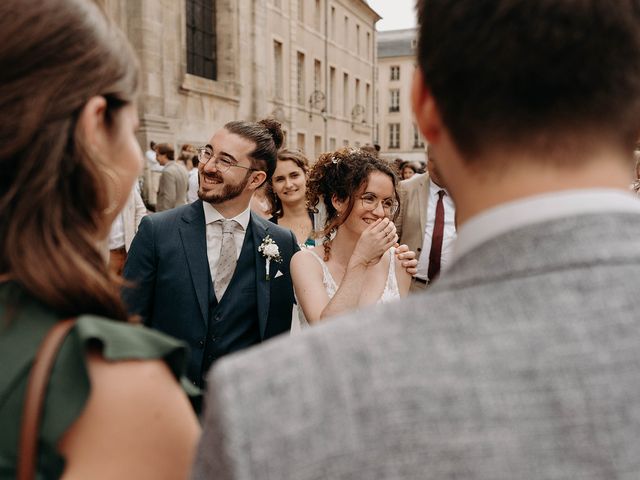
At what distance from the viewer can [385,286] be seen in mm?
4000

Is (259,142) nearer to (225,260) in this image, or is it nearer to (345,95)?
(225,260)

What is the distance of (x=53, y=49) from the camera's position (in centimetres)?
123

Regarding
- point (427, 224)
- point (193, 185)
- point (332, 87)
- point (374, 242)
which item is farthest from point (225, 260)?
point (332, 87)

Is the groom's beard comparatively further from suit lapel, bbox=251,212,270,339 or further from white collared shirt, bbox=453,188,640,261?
white collared shirt, bbox=453,188,640,261

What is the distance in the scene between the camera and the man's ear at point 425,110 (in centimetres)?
106

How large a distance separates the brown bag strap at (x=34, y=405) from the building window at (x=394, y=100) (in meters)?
68.2

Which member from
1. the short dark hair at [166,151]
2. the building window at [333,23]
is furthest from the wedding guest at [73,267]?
the building window at [333,23]

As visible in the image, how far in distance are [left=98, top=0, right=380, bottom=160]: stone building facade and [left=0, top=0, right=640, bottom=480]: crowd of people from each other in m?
7.52

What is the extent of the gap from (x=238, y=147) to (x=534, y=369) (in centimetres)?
361

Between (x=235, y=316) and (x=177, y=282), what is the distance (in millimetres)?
366

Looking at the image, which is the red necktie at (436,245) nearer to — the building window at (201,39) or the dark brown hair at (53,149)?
the dark brown hair at (53,149)

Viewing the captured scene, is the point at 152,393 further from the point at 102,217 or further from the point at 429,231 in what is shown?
the point at 429,231

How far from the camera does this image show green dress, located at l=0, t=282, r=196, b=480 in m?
1.11

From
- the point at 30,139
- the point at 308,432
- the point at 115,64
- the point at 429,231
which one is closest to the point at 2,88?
the point at 30,139
